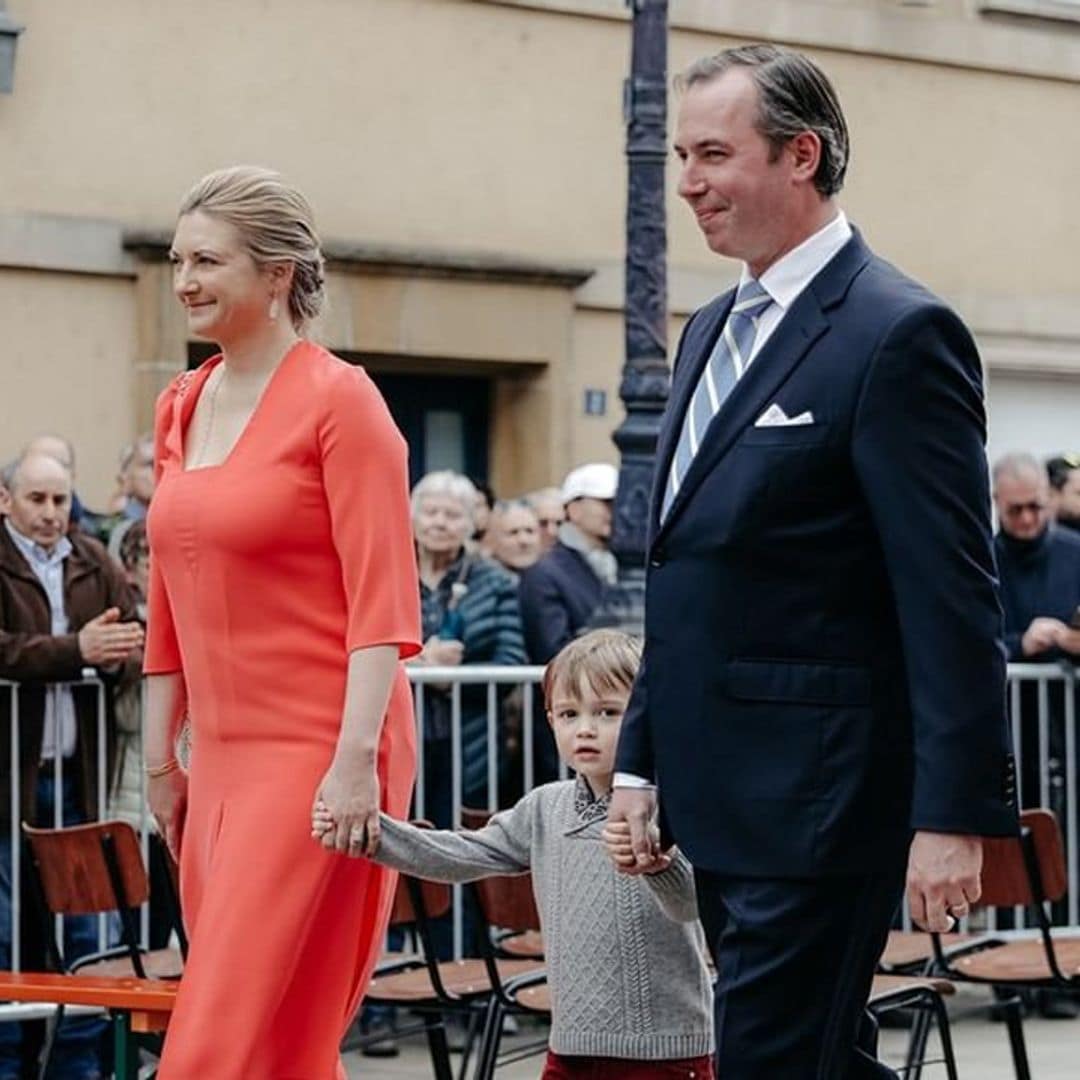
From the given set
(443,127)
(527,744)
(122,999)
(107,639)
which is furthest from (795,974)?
(443,127)

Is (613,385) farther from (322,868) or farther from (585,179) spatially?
(322,868)

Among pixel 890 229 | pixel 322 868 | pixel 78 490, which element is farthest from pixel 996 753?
pixel 890 229

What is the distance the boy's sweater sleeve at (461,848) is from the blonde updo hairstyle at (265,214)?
978mm

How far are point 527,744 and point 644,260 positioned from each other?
2.91 meters

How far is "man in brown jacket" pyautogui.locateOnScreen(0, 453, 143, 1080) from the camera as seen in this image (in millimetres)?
8938

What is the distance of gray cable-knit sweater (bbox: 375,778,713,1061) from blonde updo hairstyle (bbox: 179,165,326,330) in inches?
44.0

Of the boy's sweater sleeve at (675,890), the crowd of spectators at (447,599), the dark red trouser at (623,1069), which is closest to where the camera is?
the boy's sweater sleeve at (675,890)

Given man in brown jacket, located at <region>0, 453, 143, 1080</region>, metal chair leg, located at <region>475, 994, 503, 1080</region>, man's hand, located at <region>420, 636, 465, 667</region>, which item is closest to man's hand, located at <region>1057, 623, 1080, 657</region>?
man's hand, located at <region>420, 636, 465, 667</region>

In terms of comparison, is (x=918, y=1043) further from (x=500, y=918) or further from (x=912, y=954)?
(x=500, y=918)

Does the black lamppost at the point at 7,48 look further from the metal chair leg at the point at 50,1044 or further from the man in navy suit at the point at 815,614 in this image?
the man in navy suit at the point at 815,614

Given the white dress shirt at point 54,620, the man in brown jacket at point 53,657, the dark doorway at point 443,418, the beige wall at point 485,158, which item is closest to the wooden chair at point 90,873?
the man in brown jacket at point 53,657

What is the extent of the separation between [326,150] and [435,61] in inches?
31.3

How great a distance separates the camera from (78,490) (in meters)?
14.2

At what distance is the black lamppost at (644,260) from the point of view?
38.9 feet
